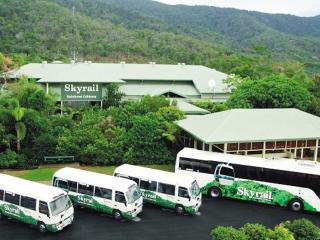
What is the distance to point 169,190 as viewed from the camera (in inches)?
951

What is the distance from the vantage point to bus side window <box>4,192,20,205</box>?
21.6 m

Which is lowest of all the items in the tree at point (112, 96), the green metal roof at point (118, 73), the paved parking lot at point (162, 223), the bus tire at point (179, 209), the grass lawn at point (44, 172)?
the paved parking lot at point (162, 223)

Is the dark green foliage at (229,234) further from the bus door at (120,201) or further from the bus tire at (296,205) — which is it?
the bus tire at (296,205)

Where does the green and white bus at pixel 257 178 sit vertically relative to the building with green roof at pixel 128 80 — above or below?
below

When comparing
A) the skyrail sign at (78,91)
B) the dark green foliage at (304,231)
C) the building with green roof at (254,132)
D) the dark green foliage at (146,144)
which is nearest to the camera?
the dark green foliage at (304,231)

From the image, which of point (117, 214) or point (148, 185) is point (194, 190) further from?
point (117, 214)

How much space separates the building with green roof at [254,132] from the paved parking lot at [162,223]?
5953 mm

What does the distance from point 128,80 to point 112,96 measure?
612 centimetres

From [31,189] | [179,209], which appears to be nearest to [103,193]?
[31,189]

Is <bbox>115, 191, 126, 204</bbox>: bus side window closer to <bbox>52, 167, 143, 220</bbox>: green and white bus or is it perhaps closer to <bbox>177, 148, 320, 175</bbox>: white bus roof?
<bbox>52, 167, 143, 220</bbox>: green and white bus

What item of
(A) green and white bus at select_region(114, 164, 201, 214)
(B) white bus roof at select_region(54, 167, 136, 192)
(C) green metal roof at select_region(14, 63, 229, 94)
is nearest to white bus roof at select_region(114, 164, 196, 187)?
(A) green and white bus at select_region(114, 164, 201, 214)

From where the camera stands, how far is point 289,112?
116 ft

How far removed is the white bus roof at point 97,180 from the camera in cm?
2281

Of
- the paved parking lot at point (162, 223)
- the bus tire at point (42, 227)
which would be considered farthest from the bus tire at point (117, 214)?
the bus tire at point (42, 227)
